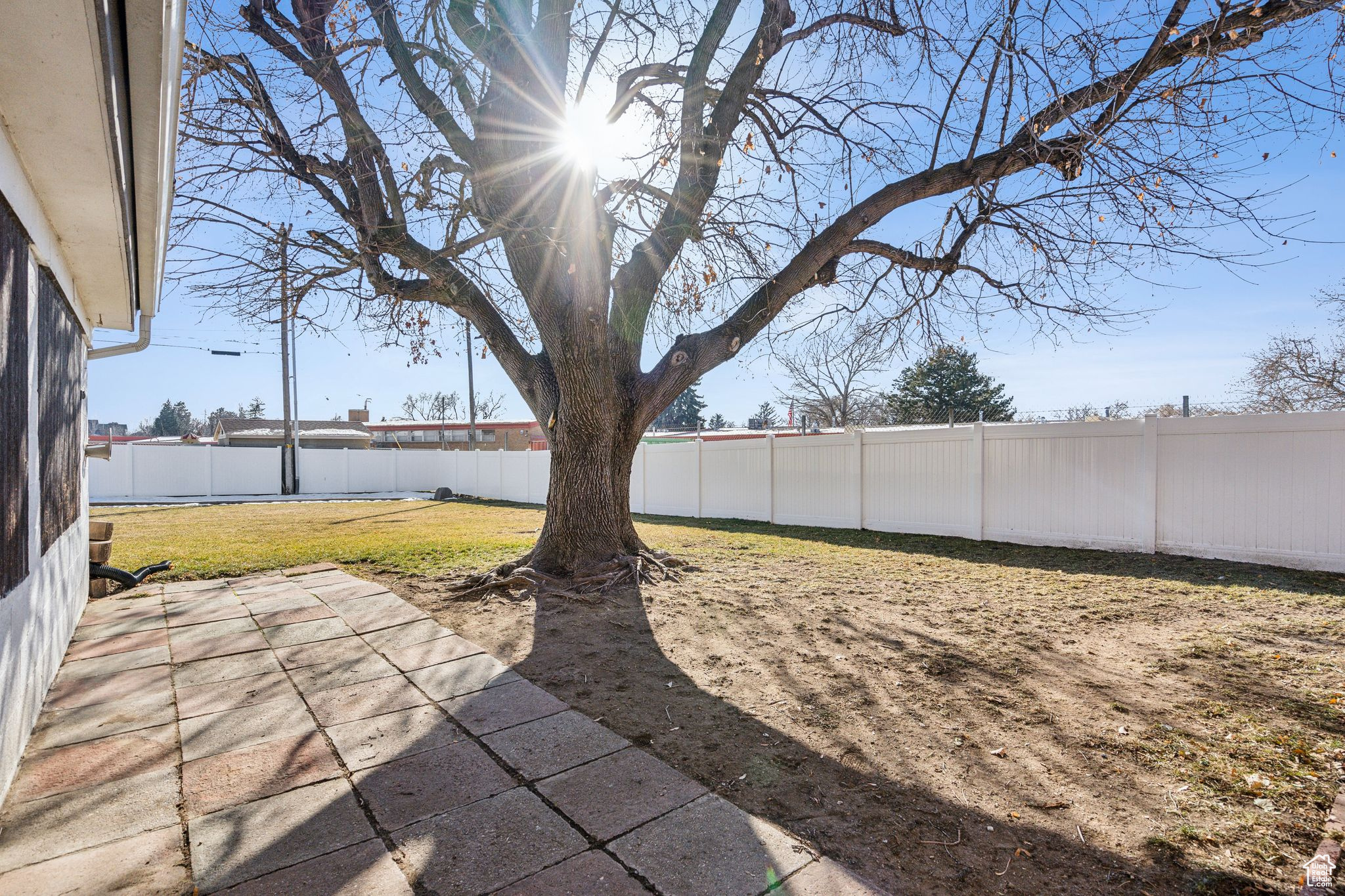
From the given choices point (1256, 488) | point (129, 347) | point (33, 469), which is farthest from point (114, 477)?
point (1256, 488)

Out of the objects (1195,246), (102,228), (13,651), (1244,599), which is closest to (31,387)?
(102,228)

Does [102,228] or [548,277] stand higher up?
[548,277]

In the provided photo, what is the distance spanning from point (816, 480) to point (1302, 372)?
14.5 metres

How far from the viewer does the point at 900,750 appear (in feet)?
7.54

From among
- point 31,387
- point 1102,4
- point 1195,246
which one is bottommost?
point 31,387

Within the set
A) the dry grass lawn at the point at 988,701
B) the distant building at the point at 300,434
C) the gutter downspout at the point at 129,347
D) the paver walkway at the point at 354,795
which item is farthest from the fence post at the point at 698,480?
the distant building at the point at 300,434

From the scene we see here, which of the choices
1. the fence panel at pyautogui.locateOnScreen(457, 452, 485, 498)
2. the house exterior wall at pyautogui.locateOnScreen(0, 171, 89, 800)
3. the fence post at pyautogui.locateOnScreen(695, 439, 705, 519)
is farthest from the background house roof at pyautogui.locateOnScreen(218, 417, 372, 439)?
the house exterior wall at pyautogui.locateOnScreen(0, 171, 89, 800)

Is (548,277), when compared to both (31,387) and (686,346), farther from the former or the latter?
(31,387)

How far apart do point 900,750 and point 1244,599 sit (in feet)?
13.3

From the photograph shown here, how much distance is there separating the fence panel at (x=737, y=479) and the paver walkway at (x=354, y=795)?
304 inches

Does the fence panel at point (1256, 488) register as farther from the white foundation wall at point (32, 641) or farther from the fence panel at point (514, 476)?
A: the fence panel at point (514, 476)

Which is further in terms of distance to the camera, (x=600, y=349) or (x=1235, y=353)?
(x=1235, y=353)

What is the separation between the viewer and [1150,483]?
6.23 metres

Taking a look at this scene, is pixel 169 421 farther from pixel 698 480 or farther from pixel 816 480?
pixel 816 480
